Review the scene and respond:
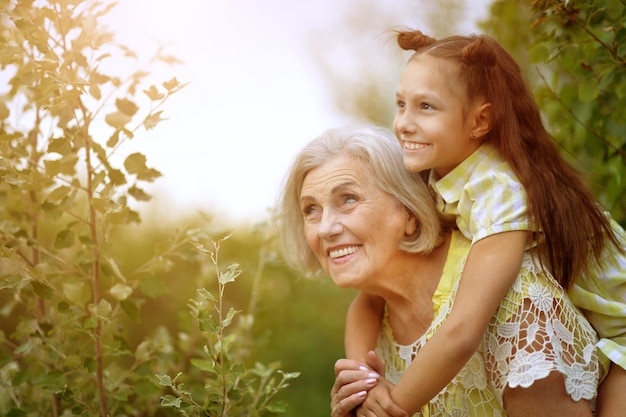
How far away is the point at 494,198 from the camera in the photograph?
85.5 inches

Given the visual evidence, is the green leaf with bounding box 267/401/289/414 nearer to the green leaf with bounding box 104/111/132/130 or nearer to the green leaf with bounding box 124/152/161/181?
the green leaf with bounding box 124/152/161/181

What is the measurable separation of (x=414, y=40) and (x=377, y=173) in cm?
46

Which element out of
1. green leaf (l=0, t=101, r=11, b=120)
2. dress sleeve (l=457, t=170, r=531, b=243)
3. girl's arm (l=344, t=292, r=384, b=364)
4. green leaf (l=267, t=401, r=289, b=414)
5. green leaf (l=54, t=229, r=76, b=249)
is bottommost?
green leaf (l=267, t=401, r=289, b=414)

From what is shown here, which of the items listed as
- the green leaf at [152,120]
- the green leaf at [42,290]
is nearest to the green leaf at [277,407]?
the green leaf at [42,290]

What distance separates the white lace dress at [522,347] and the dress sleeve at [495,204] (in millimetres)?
188

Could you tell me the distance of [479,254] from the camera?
2.13 meters

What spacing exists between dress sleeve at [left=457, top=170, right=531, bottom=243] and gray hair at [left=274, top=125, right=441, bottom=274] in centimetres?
28

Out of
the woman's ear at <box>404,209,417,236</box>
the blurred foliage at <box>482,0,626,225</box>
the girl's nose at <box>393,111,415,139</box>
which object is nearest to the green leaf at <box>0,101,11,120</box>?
the girl's nose at <box>393,111,415,139</box>

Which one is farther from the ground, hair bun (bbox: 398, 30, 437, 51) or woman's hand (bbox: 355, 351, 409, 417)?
hair bun (bbox: 398, 30, 437, 51)

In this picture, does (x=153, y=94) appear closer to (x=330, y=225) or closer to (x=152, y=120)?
(x=152, y=120)

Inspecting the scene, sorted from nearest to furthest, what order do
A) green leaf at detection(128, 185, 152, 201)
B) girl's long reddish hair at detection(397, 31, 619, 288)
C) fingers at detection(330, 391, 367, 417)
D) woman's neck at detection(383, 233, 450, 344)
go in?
1. girl's long reddish hair at detection(397, 31, 619, 288)
2. fingers at detection(330, 391, 367, 417)
3. green leaf at detection(128, 185, 152, 201)
4. woman's neck at detection(383, 233, 450, 344)

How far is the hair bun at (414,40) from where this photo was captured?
243 centimetres

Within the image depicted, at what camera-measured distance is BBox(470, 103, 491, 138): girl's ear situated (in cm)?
231

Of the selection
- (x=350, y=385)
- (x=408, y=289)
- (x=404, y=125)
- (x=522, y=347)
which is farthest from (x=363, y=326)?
(x=404, y=125)
